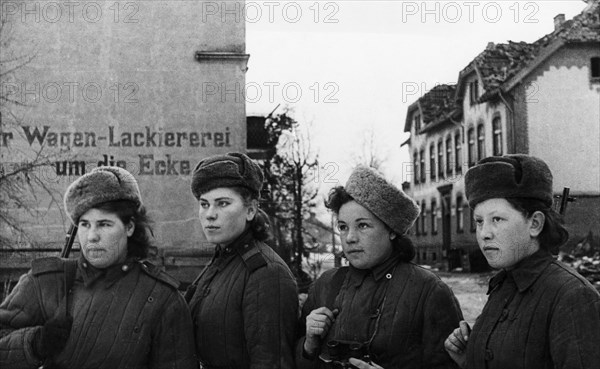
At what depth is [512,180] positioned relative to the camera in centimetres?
331

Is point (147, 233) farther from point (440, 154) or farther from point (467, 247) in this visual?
point (440, 154)

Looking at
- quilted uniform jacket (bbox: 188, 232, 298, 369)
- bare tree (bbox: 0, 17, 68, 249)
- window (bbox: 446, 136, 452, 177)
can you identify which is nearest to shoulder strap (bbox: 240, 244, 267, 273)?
quilted uniform jacket (bbox: 188, 232, 298, 369)

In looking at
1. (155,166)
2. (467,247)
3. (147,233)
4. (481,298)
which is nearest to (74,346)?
(147,233)

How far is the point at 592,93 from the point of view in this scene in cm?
2694

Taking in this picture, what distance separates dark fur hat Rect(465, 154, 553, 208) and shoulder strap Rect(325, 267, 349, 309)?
101cm

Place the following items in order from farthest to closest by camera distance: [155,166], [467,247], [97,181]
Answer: [467,247] → [155,166] → [97,181]

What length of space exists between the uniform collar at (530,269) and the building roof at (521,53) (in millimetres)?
24858

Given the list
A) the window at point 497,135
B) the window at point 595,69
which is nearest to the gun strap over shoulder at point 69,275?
the window at point 497,135

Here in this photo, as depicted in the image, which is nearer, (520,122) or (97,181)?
(97,181)

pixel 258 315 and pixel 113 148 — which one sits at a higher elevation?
pixel 113 148

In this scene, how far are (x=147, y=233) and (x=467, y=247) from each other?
28260 mm

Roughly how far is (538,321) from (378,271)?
106 cm

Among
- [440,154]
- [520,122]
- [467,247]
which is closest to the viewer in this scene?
[520,122]

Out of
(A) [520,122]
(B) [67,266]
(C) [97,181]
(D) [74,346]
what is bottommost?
(D) [74,346]
